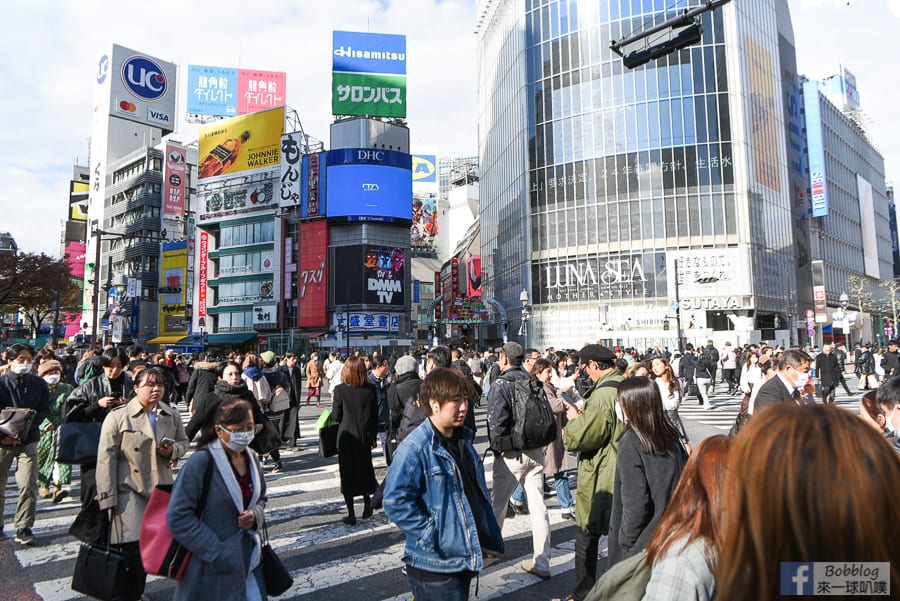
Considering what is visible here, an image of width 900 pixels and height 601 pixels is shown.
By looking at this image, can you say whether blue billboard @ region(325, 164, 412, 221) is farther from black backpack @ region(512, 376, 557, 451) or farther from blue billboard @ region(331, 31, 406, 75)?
black backpack @ region(512, 376, 557, 451)

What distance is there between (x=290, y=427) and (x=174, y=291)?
60.5m

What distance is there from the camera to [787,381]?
5746 mm

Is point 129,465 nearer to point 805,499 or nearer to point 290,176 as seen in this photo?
point 805,499

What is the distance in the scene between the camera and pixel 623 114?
1850 inches

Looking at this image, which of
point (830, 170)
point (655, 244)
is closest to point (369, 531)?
point (655, 244)

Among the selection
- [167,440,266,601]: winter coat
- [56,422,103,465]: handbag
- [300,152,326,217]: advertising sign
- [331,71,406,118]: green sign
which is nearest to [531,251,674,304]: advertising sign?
[300,152,326,217]: advertising sign

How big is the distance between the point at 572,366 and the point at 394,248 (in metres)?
41.6

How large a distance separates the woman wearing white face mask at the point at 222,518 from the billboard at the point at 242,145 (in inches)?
2302

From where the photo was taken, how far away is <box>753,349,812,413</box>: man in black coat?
560cm

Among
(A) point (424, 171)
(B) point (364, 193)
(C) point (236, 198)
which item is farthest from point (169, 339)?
(A) point (424, 171)

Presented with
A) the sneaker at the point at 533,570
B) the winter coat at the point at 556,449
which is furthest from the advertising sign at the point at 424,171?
the sneaker at the point at 533,570

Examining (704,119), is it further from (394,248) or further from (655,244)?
(394,248)

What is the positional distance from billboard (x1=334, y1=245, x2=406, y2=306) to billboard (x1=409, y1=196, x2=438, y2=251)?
4916 cm

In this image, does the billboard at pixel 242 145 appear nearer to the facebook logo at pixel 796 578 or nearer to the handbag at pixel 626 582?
the handbag at pixel 626 582
